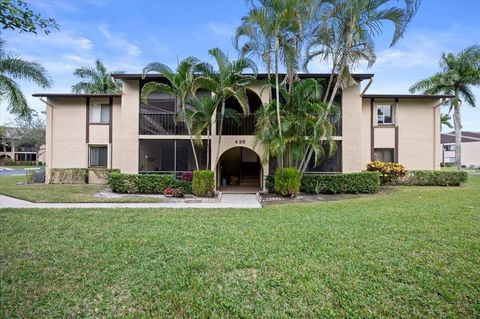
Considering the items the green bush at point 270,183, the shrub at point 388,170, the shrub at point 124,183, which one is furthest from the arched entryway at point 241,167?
the shrub at point 388,170

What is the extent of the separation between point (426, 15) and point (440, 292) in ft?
40.1

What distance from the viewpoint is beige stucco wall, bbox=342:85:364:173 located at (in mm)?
15500

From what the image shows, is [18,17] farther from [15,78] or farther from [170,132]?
[170,132]

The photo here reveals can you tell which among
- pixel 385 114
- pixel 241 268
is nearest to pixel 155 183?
pixel 241 268

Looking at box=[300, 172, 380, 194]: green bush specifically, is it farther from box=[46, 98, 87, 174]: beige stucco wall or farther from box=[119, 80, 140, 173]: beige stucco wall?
box=[46, 98, 87, 174]: beige stucco wall

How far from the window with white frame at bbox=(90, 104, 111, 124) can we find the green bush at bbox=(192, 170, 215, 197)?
858cm

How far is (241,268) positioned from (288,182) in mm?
8446

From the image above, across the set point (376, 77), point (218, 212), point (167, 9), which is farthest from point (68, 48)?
point (376, 77)

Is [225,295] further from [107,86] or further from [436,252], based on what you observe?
[107,86]

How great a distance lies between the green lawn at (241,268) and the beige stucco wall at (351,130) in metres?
7.84

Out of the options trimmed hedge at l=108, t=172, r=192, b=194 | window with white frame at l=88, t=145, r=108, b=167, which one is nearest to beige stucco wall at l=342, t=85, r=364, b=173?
trimmed hedge at l=108, t=172, r=192, b=194

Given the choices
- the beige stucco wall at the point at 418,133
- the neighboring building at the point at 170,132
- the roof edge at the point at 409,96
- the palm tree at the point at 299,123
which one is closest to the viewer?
the palm tree at the point at 299,123

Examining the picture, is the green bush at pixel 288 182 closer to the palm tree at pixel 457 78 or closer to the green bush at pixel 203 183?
the green bush at pixel 203 183

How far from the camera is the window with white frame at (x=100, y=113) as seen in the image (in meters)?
17.9
